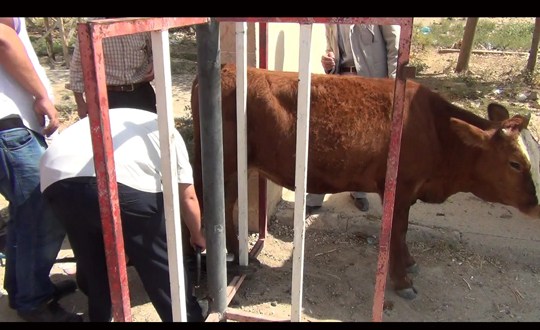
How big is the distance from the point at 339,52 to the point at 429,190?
5.08ft

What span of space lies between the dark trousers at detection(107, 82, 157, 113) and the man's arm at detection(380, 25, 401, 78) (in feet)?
6.77

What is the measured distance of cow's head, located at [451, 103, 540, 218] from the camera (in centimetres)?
326

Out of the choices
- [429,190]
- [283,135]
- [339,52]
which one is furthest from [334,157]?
[339,52]

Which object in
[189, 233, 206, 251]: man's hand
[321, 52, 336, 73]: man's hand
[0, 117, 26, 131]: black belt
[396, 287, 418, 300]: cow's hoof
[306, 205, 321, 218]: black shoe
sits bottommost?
[396, 287, 418, 300]: cow's hoof

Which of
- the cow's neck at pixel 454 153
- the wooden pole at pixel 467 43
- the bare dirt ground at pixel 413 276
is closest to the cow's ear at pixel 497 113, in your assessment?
the cow's neck at pixel 454 153

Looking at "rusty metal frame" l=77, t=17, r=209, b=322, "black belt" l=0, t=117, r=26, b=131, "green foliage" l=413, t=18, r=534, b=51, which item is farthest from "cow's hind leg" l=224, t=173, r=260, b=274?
"green foliage" l=413, t=18, r=534, b=51

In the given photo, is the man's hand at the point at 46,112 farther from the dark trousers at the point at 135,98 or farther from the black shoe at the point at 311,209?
the black shoe at the point at 311,209

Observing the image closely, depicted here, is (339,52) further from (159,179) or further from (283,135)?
(159,179)

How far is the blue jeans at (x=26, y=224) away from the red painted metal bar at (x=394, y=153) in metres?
1.84

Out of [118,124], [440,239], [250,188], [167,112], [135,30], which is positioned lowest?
[440,239]

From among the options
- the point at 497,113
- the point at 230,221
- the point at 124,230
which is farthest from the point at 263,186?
the point at 497,113

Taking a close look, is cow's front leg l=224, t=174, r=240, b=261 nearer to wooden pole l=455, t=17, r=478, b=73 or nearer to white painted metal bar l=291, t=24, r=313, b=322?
white painted metal bar l=291, t=24, r=313, b=322

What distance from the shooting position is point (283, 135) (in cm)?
332

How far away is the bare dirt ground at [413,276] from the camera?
3.31 metres
